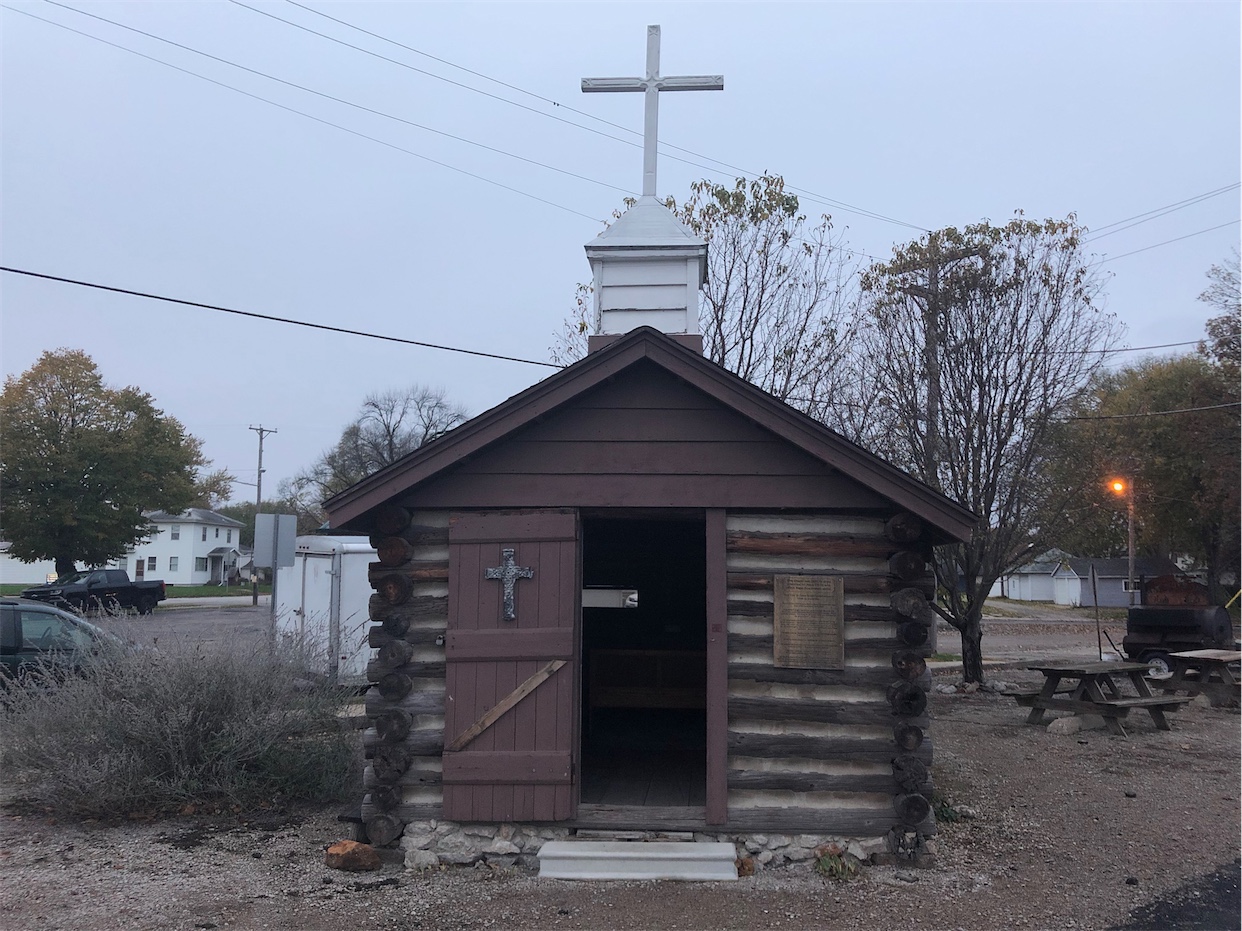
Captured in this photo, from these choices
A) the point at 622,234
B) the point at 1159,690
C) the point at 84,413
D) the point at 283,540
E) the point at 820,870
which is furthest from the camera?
the point at 84,413

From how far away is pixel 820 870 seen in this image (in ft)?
21.3

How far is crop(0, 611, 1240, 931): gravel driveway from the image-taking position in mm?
5715

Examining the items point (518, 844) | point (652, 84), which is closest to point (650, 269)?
point (652, 84)

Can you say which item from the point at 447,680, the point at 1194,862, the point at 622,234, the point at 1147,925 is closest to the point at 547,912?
the point at 447,680

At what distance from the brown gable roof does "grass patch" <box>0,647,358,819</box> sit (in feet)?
8.09

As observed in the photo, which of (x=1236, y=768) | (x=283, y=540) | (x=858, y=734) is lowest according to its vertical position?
(x=1236, y=768)

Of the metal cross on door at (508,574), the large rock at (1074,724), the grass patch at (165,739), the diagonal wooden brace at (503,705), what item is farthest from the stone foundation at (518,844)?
the large rock at (1074,724)

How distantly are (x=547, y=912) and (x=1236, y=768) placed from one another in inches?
340

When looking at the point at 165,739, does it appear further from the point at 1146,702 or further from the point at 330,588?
the point at 1146,702

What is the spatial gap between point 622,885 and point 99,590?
2906 centimetres

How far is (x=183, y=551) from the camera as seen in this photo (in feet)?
198

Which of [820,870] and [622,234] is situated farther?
[622,234]

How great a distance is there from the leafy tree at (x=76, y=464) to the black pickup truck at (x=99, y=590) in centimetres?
345

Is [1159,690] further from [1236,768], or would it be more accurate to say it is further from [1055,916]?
[1055,916]
